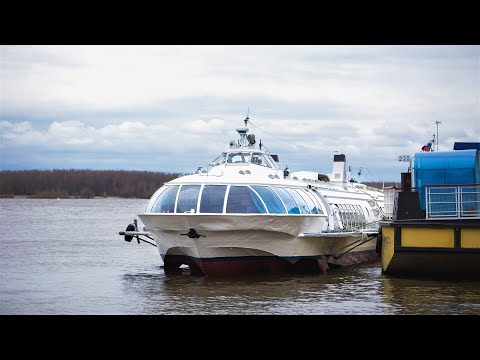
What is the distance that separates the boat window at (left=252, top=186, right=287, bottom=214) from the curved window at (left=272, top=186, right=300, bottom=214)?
0.26m

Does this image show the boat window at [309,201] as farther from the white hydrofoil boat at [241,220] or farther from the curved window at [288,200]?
the curved window at [288,200]

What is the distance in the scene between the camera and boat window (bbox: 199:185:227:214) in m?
21.8

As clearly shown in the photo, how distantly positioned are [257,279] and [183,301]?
4417 millimetres

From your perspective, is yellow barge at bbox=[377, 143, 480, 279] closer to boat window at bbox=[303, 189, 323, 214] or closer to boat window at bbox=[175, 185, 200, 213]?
boat window at bbox=[303, 189, 323, 214]

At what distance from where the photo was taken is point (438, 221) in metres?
20.7

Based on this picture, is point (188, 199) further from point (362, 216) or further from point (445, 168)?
point (362, 216)

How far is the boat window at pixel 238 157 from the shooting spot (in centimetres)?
2545

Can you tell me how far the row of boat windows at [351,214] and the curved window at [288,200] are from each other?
18.3 feet

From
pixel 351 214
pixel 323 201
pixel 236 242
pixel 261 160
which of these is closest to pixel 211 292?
pixel 236 242

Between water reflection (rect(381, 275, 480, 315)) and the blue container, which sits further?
the blue container

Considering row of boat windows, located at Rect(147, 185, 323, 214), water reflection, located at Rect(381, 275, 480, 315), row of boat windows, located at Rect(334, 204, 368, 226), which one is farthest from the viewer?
row of boat windows, located at Rect(334, 204, 368, 226)

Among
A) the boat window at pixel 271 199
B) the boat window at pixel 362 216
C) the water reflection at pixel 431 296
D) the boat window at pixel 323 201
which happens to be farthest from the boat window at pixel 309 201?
the boat window at pixel 362 216

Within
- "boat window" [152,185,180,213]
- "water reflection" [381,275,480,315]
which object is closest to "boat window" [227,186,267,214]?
"boat window" [152,185,180,213]
